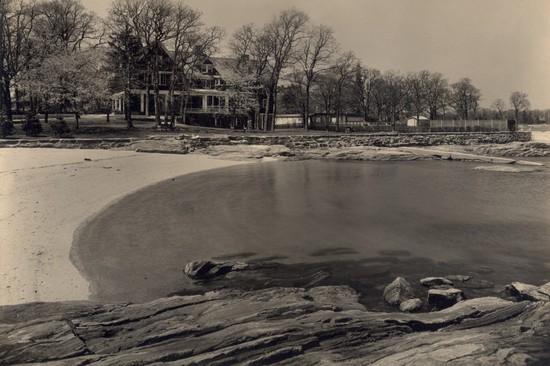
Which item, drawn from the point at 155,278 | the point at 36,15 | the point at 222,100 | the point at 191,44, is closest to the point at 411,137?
the point at 222,100

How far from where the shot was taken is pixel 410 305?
5914 millimetres

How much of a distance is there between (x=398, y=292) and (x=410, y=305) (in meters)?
0.43

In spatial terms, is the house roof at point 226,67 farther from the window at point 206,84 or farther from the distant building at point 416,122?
the distant building at point 416,122

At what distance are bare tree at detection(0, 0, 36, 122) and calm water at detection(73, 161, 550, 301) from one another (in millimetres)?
15407

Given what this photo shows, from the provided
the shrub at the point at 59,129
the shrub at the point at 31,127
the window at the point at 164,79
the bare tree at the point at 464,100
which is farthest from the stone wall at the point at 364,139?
the bare tree at the point at 464,100

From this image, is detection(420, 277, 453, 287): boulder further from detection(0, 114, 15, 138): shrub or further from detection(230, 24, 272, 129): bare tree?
detection(0, 114, 15, 138): shrub

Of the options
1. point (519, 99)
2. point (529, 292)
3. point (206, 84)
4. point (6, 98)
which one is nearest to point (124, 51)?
point (6, 98)

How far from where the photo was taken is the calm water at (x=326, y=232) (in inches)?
297

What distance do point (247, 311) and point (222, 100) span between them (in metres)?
39.8

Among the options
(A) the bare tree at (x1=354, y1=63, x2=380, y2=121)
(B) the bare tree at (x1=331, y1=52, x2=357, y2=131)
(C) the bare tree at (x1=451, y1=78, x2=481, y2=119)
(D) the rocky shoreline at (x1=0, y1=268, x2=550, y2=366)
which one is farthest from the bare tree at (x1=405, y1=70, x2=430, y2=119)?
(D) the rocky shoreline at (x1=0, y1=268, x2=550, y2=366)

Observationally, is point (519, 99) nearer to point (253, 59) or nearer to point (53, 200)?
point (53, 200)

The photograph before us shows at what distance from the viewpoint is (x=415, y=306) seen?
5.92 metres

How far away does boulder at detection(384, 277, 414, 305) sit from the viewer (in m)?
6.21

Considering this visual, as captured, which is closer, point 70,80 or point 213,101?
point 70,80
